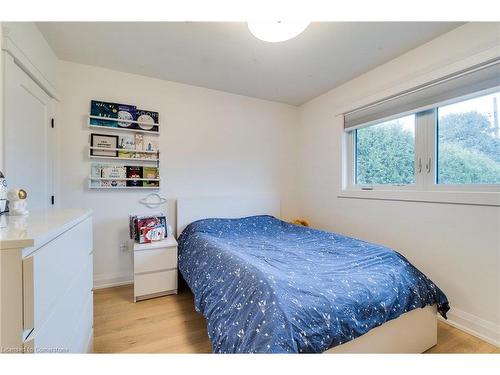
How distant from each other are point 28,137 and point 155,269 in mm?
1493

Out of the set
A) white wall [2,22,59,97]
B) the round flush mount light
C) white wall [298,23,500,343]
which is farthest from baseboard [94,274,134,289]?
the round flush mount light

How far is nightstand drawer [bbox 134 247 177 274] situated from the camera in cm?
209

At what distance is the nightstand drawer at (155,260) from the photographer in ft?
6.85

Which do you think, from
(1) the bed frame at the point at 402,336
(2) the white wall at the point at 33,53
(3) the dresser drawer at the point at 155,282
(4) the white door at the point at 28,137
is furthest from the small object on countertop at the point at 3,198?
(1) the bed frame at the point at 402,336

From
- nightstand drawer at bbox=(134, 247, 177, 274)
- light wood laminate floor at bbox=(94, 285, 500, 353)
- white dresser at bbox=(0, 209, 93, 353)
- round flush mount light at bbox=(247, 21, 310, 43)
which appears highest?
round flush mount light at bbox=(247, 21, 310, 43)

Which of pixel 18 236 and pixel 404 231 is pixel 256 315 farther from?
pixel 404 231

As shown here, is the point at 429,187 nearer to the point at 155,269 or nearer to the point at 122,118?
the point at 155,269

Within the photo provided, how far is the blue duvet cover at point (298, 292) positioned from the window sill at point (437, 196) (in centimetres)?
65

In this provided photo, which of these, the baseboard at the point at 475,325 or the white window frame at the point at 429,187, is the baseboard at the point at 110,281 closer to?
the white window frame at the point at 429,187

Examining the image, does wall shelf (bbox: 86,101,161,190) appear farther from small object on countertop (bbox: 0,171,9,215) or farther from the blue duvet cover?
small object on countertop (bbox: 0,171,9,215)

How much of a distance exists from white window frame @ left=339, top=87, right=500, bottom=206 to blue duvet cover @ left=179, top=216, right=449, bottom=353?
2.21ft

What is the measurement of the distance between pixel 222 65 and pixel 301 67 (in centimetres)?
85

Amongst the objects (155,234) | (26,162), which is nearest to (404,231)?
(155,234)

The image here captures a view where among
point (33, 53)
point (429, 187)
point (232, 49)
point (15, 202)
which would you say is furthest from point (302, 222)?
point (33, 53)
